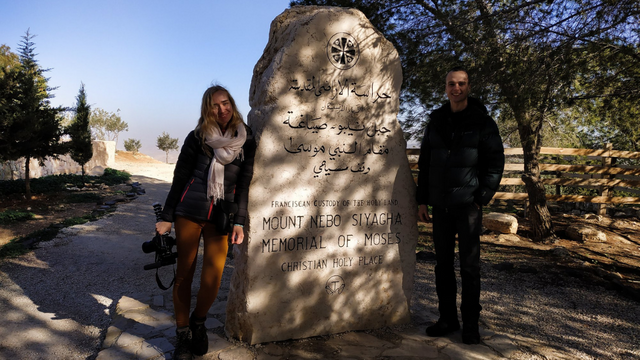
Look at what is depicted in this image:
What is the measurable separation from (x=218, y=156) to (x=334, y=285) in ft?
5.04

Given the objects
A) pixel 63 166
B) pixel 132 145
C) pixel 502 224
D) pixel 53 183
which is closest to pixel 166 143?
pixel 132 145

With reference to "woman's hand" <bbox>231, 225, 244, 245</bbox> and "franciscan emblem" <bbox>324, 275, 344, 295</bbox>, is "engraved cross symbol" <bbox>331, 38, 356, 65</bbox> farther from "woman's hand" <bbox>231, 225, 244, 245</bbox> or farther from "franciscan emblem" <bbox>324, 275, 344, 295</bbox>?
"franciscan emblem" <bbox>324, 275, 344, 295</bbox>

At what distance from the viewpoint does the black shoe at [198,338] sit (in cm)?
296

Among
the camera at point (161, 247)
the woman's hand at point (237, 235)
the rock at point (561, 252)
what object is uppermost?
the woman's hand at point (237, 235)

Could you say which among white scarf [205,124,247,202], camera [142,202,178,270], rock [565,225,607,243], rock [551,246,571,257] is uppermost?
white scarf [205,124,247,202]

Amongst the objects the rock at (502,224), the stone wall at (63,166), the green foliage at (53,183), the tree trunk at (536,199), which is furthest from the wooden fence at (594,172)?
the stone wall at (63,166)

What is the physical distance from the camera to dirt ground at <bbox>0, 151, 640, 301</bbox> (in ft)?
19.0

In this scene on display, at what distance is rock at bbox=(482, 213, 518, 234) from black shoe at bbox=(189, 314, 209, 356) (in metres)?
7.06

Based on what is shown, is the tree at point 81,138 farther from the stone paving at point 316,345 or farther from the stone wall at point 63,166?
the stone paving at point 316,345

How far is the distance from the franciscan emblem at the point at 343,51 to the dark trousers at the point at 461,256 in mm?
1484

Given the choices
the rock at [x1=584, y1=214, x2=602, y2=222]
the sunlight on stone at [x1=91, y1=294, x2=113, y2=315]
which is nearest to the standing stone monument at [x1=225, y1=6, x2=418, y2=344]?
the sunlight on stone at [x1=91, y1=294, x2=113, y2=315]

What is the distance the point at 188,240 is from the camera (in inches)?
111

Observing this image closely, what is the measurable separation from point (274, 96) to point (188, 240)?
4.34 ft

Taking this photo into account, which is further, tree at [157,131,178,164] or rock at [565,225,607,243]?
tree at [157,131,178,164]
